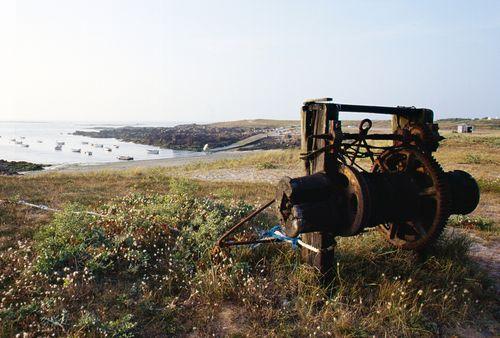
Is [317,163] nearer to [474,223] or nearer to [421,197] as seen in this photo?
[421,197]

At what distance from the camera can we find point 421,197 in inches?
201

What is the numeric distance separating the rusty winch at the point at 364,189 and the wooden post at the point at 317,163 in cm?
1

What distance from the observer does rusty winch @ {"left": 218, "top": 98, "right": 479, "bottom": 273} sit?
15.1ft

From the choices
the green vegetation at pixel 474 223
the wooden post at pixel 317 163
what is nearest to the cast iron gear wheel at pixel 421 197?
the wooden post at pixel 317 163

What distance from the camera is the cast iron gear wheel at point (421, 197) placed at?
15.5 ft

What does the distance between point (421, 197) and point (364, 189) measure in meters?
1.33

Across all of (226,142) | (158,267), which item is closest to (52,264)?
(158,267)

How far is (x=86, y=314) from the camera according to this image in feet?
14.1

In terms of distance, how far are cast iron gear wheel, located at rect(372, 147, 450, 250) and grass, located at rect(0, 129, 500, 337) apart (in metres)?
0.39

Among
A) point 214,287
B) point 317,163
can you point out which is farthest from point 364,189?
point 214,287

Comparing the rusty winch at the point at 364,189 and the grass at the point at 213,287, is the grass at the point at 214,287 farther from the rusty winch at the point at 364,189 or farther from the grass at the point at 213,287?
the rusty winch at the point at 364,189

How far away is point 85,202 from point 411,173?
356 inches

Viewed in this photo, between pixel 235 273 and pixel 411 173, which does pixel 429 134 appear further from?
pixel 235 273

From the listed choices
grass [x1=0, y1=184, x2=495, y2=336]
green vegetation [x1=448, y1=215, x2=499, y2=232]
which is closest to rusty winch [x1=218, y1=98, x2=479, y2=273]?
grass [x1=0, y1=184, x2=495, y2=336]
